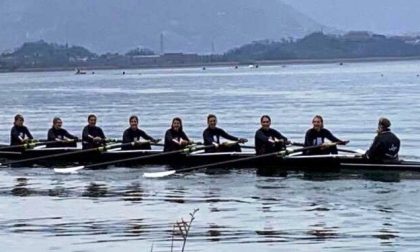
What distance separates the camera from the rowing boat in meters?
29.9

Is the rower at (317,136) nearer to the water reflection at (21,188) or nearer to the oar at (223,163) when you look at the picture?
the oar at (223,163)

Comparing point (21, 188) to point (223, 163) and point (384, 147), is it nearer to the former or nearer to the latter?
point (223, 163)

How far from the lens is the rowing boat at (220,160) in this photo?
29.9 metres

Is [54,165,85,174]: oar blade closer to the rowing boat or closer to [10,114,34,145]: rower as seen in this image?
the rowing boat

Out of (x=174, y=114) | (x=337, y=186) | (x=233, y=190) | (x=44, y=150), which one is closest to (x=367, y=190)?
(x=337, y=186)

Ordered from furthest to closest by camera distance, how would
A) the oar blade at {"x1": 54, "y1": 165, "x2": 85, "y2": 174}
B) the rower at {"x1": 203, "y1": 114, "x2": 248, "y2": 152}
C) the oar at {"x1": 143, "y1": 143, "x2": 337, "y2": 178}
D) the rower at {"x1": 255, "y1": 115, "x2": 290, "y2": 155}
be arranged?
the oar blade at {"x1": 54, "y1": 165, "x2": 85, "y2": 174}
the rower at {"x1": 203, "y1": 114, "x2": 248, "y2": 152}
the rower at {"x1": 255, "y1": 115, "x2": 290, "y2": 155}
the oar at {"x1": 143, "y1": 143, "x2": 337, "y2": 178}

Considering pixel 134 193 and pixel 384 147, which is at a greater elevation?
pixel 384 147

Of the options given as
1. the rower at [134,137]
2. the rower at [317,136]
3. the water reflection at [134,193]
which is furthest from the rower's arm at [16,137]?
the rower at [317,136]

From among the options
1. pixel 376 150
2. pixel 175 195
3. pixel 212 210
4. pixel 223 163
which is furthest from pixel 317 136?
pixel 212 210

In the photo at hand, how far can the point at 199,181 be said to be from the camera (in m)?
31.3

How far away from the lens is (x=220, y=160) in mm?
32438

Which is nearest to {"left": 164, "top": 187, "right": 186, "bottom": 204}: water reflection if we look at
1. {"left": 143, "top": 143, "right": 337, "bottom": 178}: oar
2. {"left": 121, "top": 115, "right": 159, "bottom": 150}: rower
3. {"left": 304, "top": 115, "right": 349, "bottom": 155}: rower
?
{"left": 143, "top": 143, "right": 337, "bottom": 178}: oar

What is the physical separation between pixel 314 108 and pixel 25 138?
1703 inches

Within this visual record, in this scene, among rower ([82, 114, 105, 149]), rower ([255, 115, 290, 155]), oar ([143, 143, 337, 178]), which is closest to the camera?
oar ([143, 143, 337, 178])
